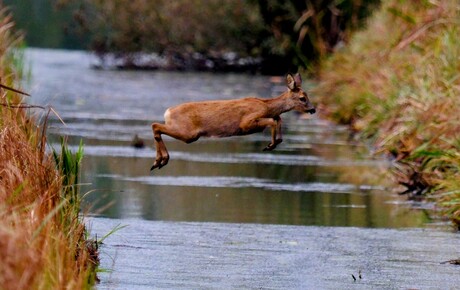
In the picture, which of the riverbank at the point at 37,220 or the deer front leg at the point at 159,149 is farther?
the deer front leg at the point at 159,149

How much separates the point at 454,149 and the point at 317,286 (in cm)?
576

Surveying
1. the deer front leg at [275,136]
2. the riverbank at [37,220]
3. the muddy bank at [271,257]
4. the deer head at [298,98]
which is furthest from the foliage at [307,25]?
the deer front leg at [275,136]

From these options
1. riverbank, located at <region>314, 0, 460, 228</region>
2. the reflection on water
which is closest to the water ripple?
the reflection on water

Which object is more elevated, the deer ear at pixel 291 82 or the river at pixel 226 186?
the deer ear at pixel 291 82

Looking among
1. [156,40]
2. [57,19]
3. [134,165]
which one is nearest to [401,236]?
[134,165]

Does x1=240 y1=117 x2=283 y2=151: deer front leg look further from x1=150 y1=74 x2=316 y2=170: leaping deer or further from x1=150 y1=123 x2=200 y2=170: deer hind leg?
x1=150 y1=123 x2=200 y2=170: deer hind leg

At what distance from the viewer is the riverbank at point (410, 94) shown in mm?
16750

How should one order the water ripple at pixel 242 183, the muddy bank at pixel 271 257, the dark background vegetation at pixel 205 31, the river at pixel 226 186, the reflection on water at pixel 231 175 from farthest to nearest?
the dark background vegetation at pixel 205 31, the water ripple at pixel 242 183, the reflection on water at pixel 231 175, the river at pixel 226 186, the muddy bank at pixel 271 257

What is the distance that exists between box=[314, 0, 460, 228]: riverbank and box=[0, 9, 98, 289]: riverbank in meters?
4.64

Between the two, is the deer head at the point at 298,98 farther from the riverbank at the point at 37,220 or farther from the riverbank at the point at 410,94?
the riverbank at the point at 410,94

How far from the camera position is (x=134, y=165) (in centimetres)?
1955

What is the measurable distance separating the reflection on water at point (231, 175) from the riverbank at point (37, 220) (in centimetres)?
93

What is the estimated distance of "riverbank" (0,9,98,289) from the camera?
7.22 meters

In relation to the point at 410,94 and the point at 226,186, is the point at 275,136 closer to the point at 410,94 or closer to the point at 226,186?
the point at 226,186
